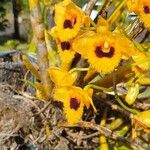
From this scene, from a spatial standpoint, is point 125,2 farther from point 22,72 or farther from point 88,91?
point 22,72

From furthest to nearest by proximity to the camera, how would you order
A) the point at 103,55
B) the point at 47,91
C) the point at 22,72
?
the point at 22,72, the point at 47,91, the point at 103,55

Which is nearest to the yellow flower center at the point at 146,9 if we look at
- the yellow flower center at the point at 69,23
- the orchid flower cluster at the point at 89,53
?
the orchid flower cluster at the point at 89,53

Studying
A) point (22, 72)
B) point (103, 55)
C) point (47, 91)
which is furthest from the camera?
point (22, 72)

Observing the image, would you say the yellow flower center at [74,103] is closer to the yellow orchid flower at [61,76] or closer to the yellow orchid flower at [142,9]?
the yellow orchid flower at [61,76]

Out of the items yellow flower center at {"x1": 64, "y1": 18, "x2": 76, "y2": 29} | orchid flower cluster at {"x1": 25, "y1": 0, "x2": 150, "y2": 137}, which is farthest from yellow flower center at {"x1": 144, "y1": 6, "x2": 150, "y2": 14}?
yellow flower center at {"x1": 64, "y1": 18, "x2": 76, "y2": 29}

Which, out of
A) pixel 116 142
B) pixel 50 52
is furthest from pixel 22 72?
pixel 116 142

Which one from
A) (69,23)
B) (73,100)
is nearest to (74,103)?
(73,100)

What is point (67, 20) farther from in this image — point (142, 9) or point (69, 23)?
point (142, 9)

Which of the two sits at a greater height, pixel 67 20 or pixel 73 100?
pixel 67 20
